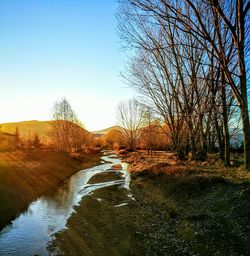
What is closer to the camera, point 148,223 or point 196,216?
point 196,216

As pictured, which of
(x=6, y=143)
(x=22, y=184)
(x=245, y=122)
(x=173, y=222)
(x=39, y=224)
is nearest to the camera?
(x=173, y=222)

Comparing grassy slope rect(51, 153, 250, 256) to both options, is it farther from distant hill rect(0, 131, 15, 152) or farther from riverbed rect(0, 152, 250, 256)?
distant hill rect(0, 131, 15, 152)

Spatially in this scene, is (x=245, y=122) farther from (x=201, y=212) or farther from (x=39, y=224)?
(x=39, y=224)

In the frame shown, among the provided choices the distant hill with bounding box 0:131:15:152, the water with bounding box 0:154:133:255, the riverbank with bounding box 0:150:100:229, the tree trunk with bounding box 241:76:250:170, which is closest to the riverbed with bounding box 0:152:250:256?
the water with bounding box 0:154:133:255

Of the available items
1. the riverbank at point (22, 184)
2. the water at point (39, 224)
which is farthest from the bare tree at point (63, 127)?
the water at point (39, 224)

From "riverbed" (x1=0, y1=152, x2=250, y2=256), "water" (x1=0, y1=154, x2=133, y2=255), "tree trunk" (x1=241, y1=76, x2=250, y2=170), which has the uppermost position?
"tree trunk" (x1=241, y1=76, x2=250, y2=170)

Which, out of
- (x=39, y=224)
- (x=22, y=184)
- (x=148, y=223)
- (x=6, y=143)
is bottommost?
(x=39, y=224)

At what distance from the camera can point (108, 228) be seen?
13.2 meters

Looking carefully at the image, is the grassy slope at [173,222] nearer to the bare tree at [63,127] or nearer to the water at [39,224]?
the water at [39,224]

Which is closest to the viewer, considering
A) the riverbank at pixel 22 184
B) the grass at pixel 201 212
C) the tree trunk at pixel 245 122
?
the grass at pixel 201 212

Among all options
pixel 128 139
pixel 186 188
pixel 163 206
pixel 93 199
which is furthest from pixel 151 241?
pixel 128 139

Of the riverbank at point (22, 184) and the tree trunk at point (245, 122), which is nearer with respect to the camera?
the tree trunk at point (245, 122)

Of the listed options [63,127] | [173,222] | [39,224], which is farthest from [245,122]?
[63,127]

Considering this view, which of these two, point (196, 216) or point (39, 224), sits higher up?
point (196, 216)
